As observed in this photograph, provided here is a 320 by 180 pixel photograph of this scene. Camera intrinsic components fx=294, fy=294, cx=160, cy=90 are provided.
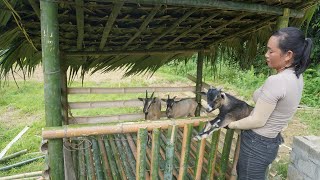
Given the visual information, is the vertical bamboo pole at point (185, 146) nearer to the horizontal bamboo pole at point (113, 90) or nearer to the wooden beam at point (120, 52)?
the wooden beam at point (120, 52)

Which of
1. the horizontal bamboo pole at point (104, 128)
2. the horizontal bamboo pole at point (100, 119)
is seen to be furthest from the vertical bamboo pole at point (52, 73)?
the horizontal bamboo pole at point (100, 119)

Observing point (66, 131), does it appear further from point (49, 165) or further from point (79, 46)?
point (79, 46)

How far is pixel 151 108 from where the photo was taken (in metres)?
5.25

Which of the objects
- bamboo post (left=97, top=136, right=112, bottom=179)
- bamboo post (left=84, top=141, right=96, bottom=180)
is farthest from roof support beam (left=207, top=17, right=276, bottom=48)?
bamboo post (left=84, top=141, right=96, bottom=180)

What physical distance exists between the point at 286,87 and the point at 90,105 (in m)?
3.68

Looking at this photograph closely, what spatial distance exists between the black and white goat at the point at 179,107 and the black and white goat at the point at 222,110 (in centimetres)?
290

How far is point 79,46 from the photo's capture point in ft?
13.2

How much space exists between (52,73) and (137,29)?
55.3 inches

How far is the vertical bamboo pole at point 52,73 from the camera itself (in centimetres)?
199

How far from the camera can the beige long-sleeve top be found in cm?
186

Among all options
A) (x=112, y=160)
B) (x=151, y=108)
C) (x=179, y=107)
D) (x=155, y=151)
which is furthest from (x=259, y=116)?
(x=151, y=108)

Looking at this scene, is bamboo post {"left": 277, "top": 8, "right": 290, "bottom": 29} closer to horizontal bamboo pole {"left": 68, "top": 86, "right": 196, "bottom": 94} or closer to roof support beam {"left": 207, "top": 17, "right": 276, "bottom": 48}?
roof support beam {"left": 207, "top": 17, "right": 276, "bottom": 48}

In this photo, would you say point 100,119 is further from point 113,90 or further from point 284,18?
point 284,18

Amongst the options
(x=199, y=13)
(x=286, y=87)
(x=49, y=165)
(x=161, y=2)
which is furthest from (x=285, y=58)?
(x=49, y=165)
